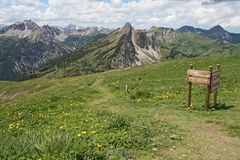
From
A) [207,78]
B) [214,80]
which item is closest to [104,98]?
[214,80]

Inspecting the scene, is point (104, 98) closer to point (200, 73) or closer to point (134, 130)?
point (200, 73)

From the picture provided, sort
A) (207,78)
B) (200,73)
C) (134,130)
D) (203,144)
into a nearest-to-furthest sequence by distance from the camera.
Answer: (203,144) → (134,130) → (207,78) → (200,73)

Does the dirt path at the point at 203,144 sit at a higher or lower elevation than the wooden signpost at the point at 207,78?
lower

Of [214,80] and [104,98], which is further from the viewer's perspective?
[104,98]

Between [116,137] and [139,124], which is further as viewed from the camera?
[139,124]

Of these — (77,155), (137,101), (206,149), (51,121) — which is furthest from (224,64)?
(77,155)

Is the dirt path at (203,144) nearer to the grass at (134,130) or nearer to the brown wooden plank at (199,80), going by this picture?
the grass at (134,130)

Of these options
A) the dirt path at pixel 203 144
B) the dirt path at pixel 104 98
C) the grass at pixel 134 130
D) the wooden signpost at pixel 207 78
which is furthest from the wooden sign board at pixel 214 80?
the dirt path at pixel 104 98

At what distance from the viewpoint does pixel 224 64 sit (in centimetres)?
5434

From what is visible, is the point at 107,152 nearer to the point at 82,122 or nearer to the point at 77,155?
the point at 77,155

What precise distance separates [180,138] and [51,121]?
956 centimetres

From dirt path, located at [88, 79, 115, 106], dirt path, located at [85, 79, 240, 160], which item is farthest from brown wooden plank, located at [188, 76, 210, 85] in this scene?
dirt path, located at [88, 79, 115, 106]

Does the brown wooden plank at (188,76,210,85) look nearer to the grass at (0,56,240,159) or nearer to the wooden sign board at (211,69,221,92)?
the wooden sign board at (211,69,221,92)

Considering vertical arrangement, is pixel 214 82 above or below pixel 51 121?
above
